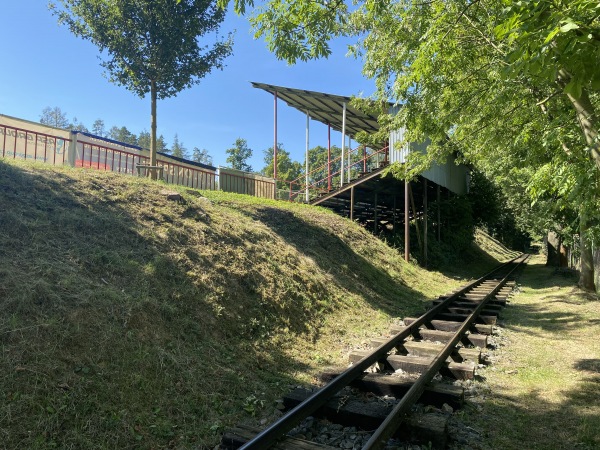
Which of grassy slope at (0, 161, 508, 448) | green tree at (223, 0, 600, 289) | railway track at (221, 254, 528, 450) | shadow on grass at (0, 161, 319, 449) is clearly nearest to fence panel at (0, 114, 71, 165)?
grassy slope at (0, 161, 508, 448)

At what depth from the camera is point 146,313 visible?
5402 mm

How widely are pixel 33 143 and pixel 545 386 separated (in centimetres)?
1441

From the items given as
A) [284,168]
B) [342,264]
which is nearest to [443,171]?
[342,264]

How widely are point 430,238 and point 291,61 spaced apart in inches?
736

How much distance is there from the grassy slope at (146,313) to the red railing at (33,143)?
12.4 ft

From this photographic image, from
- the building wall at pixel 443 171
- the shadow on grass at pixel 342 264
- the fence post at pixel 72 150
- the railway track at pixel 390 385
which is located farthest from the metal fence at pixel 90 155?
the railway track at pixel 390 385

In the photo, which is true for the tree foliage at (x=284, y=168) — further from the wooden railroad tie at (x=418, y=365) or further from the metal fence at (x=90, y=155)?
the wooden railroad tie at (x=418, y=365)

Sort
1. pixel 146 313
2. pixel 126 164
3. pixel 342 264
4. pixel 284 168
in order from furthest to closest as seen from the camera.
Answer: pixel 284 168 → pixel 126 164 → pixel 342 264 → pixel 146 313

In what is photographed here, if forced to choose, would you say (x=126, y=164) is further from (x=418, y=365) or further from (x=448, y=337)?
(x=418, y=365)

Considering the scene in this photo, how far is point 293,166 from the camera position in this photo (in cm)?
6981

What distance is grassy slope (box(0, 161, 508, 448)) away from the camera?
3.78 m

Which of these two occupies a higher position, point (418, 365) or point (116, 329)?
point (116, 329)

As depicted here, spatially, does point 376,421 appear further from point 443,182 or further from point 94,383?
point 443,182

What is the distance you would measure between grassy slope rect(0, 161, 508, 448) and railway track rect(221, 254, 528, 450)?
684 millimetres
